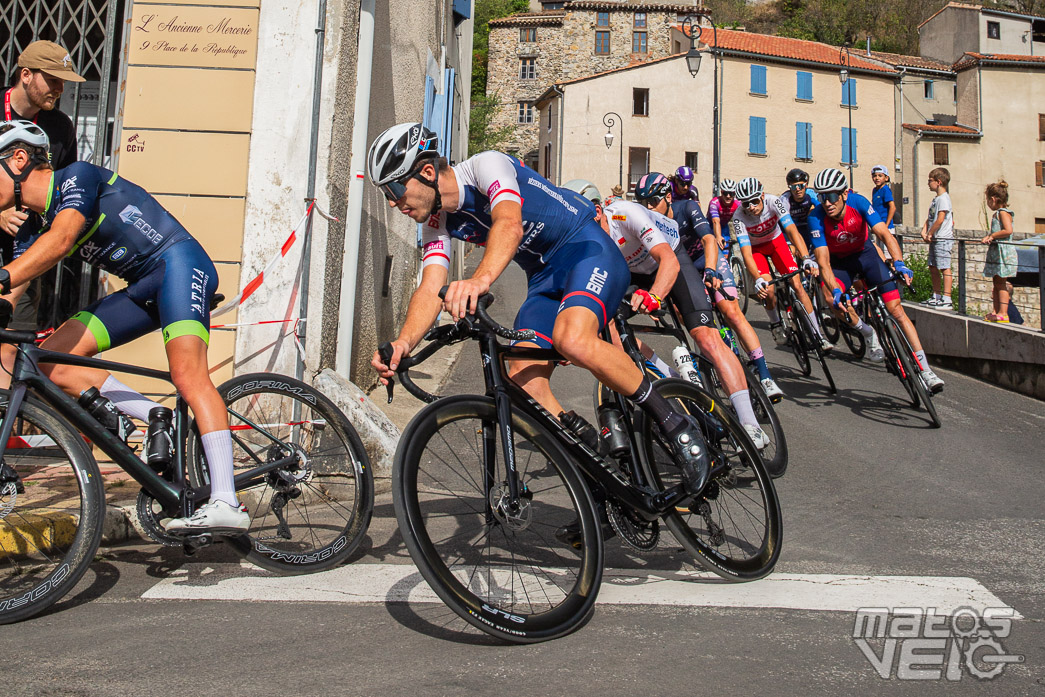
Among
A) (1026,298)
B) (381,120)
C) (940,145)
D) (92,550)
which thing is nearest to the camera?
(92,550)

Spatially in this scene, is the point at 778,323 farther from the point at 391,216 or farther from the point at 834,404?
the point at 391,216

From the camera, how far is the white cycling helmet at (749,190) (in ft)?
27.3

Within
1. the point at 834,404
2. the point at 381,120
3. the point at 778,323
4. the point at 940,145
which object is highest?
the point at 940,145

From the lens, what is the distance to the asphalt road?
281 centimetres

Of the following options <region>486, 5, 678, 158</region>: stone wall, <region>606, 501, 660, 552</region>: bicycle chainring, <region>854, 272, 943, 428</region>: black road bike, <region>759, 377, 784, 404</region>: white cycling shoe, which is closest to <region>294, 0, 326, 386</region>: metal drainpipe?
<region>606, 501, 660, 552</region>: bicycle chainring

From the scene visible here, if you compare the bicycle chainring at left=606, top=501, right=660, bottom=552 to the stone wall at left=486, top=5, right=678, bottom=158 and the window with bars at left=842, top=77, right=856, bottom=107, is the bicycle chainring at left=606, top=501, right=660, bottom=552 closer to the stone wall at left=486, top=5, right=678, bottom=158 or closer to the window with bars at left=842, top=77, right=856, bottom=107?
the window with bars at left=842, top=77, right=856, bottom=107

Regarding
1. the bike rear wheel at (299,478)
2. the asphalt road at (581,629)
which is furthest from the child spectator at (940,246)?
the bike rear wheel at (299,478)

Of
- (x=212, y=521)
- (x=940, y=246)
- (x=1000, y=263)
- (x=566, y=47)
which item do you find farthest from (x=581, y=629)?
(x=566, y=47)

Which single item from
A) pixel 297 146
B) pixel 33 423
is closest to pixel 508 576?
pixel 33 423

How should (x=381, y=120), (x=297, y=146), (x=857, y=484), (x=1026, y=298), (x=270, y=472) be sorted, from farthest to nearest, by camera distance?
(x=1026, y=298), (x=381, y=120), (x=297, y=146), (x=857, y=484), (x=270, y=472)

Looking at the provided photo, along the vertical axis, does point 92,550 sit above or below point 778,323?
below

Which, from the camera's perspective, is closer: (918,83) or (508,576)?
(508,576)

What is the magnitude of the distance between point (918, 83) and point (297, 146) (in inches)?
2328

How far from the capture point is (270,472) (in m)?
4.07
